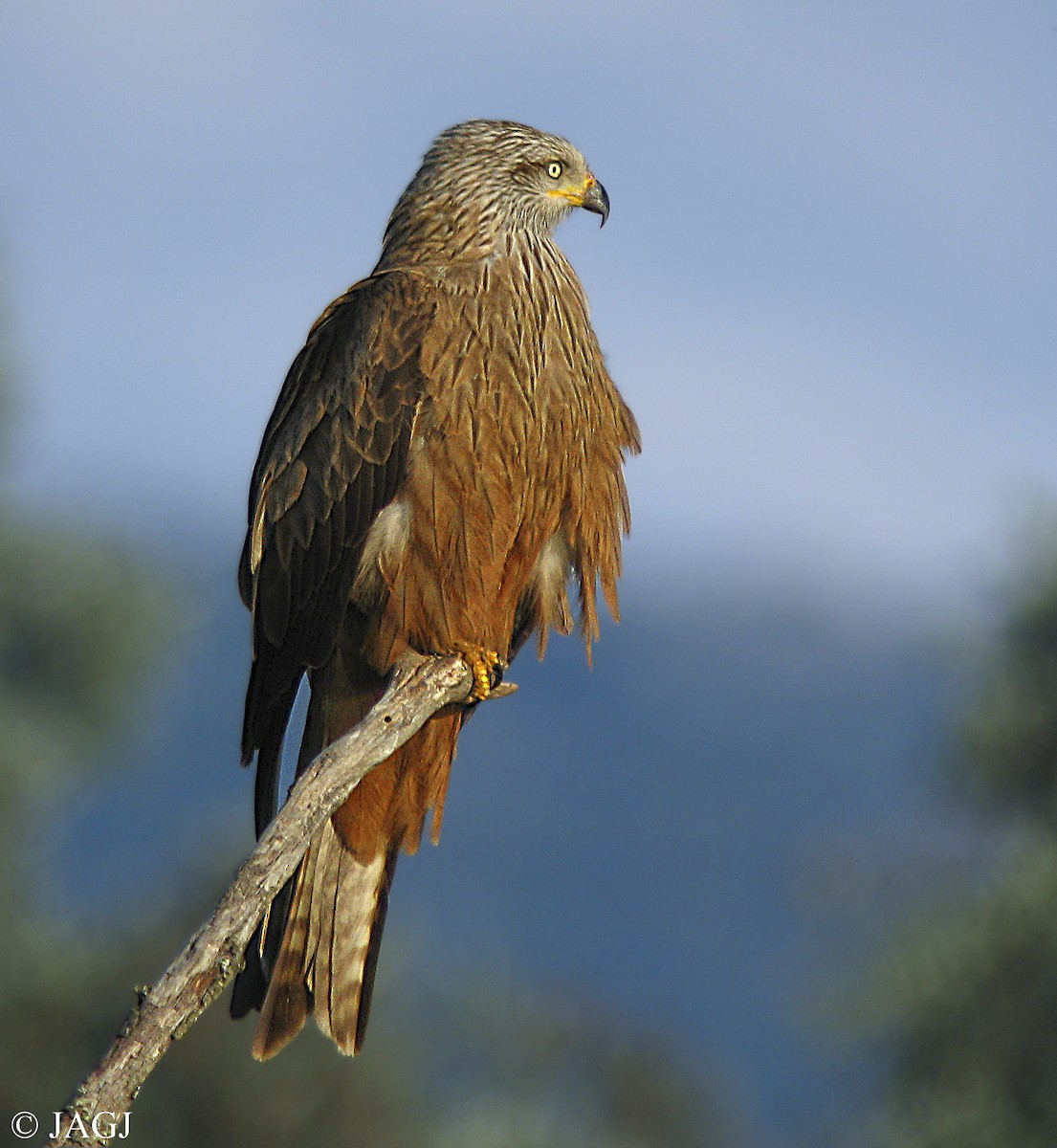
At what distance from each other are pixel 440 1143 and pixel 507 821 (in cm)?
14963

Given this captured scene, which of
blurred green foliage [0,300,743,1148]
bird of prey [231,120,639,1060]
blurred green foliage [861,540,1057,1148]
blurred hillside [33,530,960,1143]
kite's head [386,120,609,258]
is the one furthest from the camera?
blurred hillside [33,530,960,1143]

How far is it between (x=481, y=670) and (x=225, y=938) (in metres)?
1.82

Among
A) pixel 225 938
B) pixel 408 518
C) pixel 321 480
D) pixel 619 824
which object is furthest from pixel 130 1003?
pixel 619 824

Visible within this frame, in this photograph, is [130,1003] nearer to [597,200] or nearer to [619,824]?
[597,200]

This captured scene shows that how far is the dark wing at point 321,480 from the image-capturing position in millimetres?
5359

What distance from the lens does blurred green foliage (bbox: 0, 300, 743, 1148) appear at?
65.9ft

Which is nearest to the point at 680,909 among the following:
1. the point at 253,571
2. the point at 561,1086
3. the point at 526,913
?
the point at 526,913

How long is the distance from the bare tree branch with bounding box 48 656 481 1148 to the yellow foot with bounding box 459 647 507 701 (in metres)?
0.54

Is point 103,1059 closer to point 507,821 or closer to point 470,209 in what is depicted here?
point 470,209

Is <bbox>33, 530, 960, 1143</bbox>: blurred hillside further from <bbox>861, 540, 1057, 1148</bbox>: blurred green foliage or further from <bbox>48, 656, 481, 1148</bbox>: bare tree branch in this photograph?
<bbox>48, 656, 481, 1148</bbox>: bare tree branch

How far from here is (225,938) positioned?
12.0 feet

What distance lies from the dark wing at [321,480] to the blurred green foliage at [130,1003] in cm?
1191

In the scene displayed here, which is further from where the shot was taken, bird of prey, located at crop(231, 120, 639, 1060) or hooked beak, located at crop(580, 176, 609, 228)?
hooked beak, located at crop(580, 176, 609, 228)

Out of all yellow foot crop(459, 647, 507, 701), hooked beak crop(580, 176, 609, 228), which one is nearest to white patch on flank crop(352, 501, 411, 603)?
yellow foot crop(459, 647, 507, 701)
